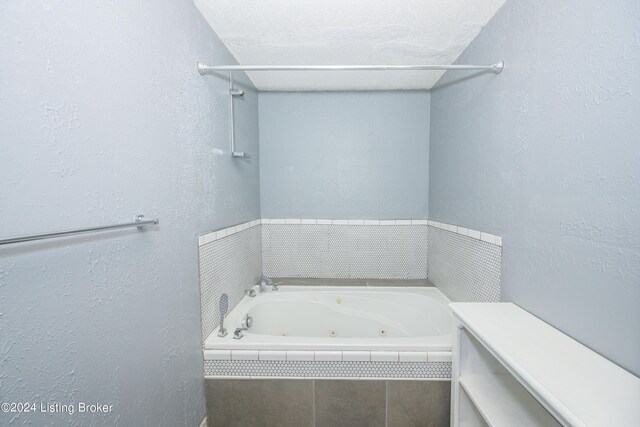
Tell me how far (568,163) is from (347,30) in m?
1.23

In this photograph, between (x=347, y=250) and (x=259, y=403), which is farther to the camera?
(x=347, y=250)

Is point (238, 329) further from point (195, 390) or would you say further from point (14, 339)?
point (14, 339)

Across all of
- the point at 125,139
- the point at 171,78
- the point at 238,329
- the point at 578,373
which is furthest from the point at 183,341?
the point at 578,373

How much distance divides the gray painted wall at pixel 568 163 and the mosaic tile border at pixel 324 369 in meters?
0.54

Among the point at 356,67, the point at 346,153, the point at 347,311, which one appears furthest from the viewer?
the point at 346,153

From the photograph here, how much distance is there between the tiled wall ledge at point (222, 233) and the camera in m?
1.41

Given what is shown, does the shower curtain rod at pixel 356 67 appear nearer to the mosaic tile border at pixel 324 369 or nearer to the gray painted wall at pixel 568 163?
the gray painted wall at pixel 568 163

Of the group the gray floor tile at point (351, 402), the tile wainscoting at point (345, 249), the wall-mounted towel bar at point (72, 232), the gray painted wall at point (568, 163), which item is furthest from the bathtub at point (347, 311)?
the wall-mounted towel bar at point (72, 232)

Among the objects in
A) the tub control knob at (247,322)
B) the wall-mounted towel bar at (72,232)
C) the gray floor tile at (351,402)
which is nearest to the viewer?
the wall-mounted towel bar at (72,232)

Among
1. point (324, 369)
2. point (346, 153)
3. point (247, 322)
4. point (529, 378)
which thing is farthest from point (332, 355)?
point (346, 153)

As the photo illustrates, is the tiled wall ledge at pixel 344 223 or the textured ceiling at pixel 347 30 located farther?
the tiled wall ledge at pixel 344 223

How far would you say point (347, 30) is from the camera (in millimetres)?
1511

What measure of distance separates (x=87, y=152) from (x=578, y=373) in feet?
4.73

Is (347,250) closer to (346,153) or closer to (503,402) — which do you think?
(346,153)
